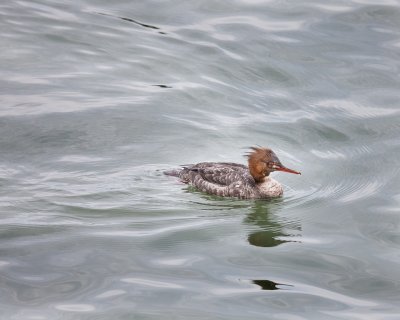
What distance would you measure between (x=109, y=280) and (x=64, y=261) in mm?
689

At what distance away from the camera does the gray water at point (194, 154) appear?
9258mm

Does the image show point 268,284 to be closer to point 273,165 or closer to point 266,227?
point 266,227

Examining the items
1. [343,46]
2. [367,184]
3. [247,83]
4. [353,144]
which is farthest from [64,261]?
[343,46]

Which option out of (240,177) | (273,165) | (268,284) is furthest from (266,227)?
(268,284)

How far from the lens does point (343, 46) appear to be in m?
17.9

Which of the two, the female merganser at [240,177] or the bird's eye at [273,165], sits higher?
the bird's eye at [273,165]

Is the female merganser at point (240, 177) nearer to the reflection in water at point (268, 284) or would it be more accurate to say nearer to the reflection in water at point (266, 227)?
the reflection in water at point (266, 227)

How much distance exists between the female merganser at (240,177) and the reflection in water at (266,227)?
255 millimetres

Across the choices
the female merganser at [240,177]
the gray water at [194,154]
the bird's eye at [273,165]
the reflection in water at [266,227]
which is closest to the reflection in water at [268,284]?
the gray water at [194,154]

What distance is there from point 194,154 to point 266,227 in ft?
9.10

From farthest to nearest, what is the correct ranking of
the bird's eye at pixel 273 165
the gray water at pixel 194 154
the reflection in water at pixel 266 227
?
the bird's eye at pixel 273 165, the reflection in water at pixel 266 227, the gray water at pixel 194 154

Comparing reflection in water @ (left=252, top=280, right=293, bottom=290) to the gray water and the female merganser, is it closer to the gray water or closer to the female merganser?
the gray water

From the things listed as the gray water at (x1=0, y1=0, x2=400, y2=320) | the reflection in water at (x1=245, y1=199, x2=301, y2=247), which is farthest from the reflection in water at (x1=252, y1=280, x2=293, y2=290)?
the reflection in water at (x1=245, y1=199, x2=301, y2=247)

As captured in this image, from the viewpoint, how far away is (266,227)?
11.3 metres
